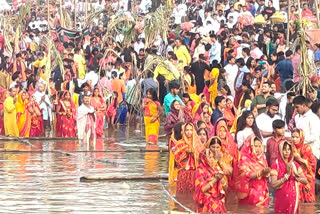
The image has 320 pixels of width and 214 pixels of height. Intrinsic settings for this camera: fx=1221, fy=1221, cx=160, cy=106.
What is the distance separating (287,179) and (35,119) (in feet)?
40.9

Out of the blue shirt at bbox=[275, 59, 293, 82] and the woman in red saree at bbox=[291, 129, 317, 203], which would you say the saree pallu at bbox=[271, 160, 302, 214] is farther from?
the blue shirt at bbox=[275, 59, 293, 82]

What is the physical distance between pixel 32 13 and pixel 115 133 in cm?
1636

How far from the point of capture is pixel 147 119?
22703 mm

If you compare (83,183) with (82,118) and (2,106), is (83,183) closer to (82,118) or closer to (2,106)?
(82,118)

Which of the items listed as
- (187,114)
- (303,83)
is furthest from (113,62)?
(303,83)

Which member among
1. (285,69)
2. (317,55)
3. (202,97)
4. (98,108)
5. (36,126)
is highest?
(317,55)

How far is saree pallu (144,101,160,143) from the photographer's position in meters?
22.6

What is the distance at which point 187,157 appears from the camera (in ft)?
49.6

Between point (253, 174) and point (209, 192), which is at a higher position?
point (253, 174)

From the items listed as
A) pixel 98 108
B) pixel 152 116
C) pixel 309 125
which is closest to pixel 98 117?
pixel 98 108

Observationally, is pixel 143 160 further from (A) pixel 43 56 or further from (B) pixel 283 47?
(A) pixel 43 56

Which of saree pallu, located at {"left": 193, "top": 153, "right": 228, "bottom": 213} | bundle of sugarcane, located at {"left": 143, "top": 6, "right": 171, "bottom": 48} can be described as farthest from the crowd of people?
bundle of sugarcane, located at {"left": 143, "top": 6, "right": 171, "bottom": 48}

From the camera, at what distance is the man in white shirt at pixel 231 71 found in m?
25.6

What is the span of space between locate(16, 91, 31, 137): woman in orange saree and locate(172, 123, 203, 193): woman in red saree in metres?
9.90
